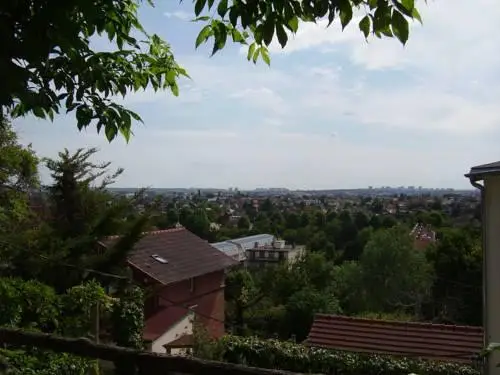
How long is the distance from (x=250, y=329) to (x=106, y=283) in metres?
14.1

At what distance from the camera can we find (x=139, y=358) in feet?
5.01

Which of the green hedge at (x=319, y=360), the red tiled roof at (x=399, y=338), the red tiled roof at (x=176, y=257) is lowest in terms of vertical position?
the green hedge at (x=319, y=360)

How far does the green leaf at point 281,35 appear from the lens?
1.87 m

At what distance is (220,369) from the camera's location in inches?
54.1

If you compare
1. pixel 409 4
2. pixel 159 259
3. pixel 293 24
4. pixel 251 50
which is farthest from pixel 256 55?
pixel 159 259

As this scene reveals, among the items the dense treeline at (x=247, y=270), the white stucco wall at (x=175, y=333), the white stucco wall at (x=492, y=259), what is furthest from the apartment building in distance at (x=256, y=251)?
the white stucco wall at (x=492, y=259)

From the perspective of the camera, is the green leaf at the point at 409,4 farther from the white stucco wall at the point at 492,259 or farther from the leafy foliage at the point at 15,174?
the leafy foliage at the point at 15,174

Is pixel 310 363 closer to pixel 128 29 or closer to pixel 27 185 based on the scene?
pixel 27 185

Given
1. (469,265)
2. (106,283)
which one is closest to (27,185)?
(106,283)

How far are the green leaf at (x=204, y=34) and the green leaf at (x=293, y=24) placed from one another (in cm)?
55

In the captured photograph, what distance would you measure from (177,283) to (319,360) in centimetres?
959

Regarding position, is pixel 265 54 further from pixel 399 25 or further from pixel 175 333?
pixel 175 333

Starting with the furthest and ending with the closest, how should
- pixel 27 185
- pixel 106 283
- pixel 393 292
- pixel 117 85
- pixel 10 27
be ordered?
pixel 393 292 → pixel 106 283 → pixel 27 185 → pixel 117 85 → pixel 10 27

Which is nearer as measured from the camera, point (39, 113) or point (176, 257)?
point (39, 113)
